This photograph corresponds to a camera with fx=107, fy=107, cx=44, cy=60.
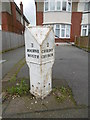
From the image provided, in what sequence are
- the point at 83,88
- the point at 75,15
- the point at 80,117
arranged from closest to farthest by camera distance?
1. the point at 80,117
2. the point at 83,88
3. the point at 75,15

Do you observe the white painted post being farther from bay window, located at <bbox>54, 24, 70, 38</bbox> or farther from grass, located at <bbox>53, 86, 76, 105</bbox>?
bay window, located at <bbox>54, 24, 70, 38</bbox>

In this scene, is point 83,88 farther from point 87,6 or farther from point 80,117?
point 87,6

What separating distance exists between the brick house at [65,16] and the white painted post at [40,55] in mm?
16334

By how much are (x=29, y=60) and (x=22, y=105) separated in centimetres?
105

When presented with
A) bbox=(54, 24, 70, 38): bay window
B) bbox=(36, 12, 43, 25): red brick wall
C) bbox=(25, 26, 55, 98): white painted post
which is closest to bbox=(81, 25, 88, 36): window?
bbox=(54, 24, 70, 38): bay window

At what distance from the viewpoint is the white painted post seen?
233 centimetres

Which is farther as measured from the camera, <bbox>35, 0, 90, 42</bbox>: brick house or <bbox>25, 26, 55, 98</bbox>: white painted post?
<bbox>35, 0, 90, 42</bbox>: brick house

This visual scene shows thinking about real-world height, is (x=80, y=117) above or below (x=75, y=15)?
below

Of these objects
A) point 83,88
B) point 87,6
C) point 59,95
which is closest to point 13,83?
point 59,95

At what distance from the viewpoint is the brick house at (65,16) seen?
1775 centimetres

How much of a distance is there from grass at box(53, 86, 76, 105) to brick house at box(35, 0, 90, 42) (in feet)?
52.3

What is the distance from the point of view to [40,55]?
233 centimetres

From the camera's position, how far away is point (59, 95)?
9.24ft

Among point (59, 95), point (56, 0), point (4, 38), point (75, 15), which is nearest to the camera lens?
point (59, 95)
